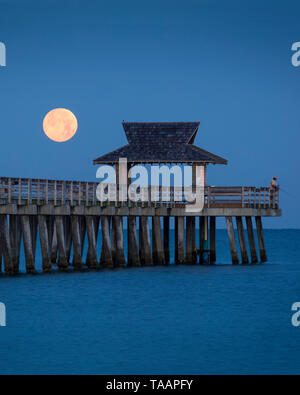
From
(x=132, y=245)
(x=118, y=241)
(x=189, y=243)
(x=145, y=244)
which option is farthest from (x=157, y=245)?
(x=118, y=241)

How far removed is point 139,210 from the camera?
142ft

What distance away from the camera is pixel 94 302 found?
112 feet

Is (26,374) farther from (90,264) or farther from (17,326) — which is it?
(90,264)

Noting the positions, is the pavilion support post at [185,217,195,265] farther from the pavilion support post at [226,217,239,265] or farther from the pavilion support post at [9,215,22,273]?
the pavilion support post at [9,215,22,273]

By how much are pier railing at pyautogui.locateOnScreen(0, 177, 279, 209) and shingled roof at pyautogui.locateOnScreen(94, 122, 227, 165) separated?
1.89 meters

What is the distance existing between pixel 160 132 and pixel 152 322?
1877 centimetres

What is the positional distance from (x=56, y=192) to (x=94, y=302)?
6340 millimetres

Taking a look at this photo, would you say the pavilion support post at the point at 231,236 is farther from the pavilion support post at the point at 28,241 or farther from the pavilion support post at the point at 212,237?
the pavilion support post at the point at 28,241

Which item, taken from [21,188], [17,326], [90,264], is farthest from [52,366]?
[90,264]

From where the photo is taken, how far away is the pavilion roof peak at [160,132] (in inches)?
1837

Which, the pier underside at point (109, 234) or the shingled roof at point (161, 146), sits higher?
the shingled roof at point (161, 146)

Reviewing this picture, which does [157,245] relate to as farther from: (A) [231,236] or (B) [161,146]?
(B) [161,146]

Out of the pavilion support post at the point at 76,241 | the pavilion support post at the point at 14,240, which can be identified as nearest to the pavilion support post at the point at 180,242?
the pavilion support post at the point at 76,241
